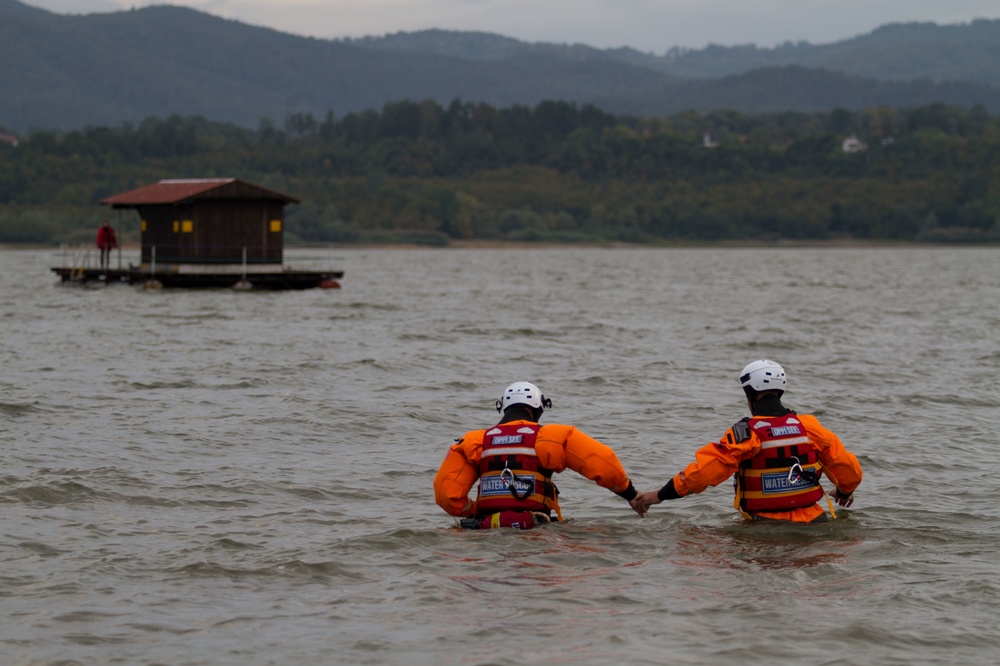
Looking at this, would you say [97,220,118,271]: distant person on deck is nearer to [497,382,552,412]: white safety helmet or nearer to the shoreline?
[497,382,552,412]: white safety helmet

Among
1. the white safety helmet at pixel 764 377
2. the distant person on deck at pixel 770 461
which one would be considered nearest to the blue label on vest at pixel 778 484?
the distant person on deck at pixel 770 461

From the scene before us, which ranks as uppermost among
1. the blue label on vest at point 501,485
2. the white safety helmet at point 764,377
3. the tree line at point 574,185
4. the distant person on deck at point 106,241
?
the tree line at point 574,185

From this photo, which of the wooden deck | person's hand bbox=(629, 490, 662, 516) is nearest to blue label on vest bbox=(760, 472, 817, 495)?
person's hand bbox=(629, 490, 662, 516)

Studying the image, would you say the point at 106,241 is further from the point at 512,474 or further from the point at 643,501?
the point at 643,501

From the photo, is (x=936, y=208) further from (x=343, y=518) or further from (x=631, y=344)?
(x=343, y=518)

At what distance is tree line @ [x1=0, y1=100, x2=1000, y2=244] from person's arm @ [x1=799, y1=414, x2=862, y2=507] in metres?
122

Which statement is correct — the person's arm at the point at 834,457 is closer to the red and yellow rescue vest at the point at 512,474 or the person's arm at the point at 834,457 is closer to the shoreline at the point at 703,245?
the red and yellow rescue vest at the point at 512,474

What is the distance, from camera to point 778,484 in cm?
1020

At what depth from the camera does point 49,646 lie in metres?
7.98

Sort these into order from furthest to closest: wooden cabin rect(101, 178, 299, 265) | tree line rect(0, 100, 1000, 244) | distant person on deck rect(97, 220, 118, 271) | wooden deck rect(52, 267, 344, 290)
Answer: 1. tree line rect(0, 100, 1000, 244)
2. distant person on deck rect(97, 220, 118, 271)
3. wooden cabin rect(101, 178, 299, 265)
4. wooden deck rect(52, 267, 344, 290)

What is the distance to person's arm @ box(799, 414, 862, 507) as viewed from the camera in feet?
33.1

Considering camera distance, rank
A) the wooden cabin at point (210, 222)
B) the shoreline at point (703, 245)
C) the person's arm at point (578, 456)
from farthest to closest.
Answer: the shoreline at point (703, 245) → the wooden cabin at point (210, 222) → the person's arm at point (578, 456)

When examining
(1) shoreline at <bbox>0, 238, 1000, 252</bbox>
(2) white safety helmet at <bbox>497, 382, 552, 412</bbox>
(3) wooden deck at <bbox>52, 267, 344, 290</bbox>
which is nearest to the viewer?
(2) white safety helmet at <bbox>497, 382, 552, 412</bbox>

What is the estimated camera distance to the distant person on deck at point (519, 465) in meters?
9.84
